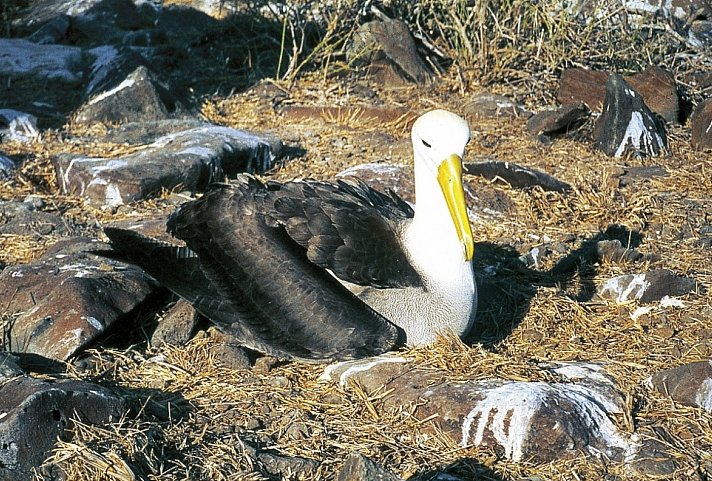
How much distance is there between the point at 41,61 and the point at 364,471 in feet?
26.4

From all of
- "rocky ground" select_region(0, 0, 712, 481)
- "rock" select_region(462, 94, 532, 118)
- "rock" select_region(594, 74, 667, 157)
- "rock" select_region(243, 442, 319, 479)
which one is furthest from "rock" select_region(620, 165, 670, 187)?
"rock" select_region(243, 442, 319, 479)

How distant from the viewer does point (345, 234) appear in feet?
16.7

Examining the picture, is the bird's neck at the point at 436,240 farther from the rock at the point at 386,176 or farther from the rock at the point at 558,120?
the rock at the point at 558,120

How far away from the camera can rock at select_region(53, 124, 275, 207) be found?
23.9 ft

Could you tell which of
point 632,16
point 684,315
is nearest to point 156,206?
point 684,315

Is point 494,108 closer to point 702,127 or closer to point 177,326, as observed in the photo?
point 702,127

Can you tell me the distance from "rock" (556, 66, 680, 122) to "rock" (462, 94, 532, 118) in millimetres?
408

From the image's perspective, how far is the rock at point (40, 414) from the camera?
4008 millimetres

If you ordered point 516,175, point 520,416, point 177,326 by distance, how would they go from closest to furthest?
point 520,416 → point 177,326 → point 516,175

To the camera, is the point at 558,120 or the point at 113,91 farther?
the point at 113,91

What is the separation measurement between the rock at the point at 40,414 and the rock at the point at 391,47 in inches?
234

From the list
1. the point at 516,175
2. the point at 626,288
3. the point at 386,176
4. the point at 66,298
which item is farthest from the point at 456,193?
the point at 516,175

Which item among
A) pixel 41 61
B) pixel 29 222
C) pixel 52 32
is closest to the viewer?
pixel 29 222

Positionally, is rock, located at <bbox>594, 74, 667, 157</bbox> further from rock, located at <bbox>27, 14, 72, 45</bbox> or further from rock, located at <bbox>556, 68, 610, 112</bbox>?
rock, located at <bbox>27, 14, 72, 45</bbox>
